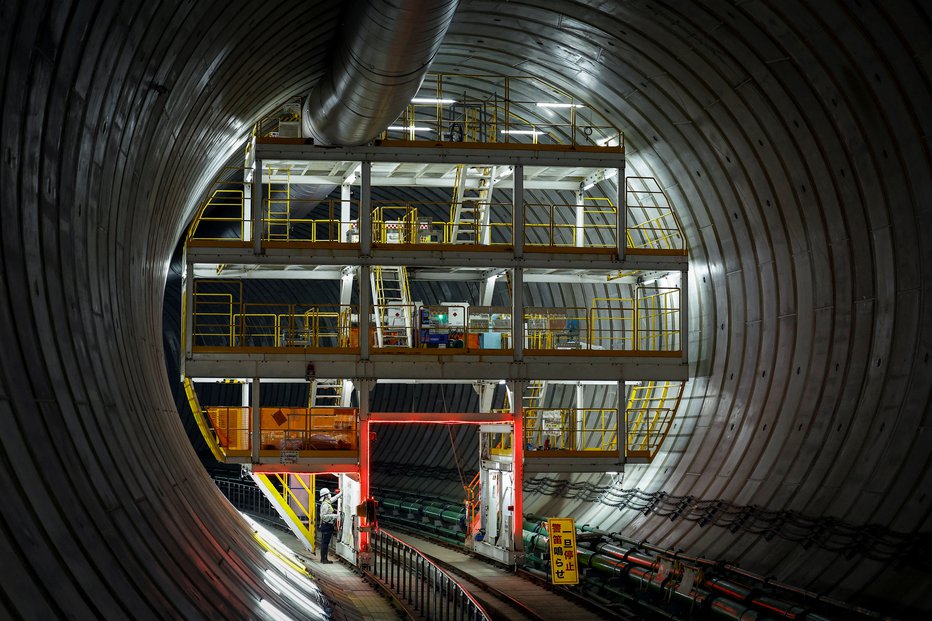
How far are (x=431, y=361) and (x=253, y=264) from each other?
412 centimetres

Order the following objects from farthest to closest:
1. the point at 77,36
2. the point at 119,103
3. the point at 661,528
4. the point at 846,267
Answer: the point at 661,528 → the point at 846,267 → the point at 119,103 → the point at 77,36

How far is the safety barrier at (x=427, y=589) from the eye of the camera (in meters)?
14.4

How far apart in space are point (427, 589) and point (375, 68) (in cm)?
797

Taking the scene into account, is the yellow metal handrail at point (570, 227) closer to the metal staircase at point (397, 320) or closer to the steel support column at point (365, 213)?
the metal staircase at point (397, 320)

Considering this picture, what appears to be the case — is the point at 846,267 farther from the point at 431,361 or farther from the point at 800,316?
the point at 431,361

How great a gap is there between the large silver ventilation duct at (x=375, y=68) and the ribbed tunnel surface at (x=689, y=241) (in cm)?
87

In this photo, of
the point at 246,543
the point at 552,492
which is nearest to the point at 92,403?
the point at 246,543

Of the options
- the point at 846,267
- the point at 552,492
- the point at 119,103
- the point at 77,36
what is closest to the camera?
the point at 77,36

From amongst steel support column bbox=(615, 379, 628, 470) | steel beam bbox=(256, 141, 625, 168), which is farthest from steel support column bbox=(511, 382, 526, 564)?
steel beam bbox=(256, 141, 625, 168)

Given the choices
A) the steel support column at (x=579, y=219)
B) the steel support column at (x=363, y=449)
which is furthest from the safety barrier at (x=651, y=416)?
the steel support column at (x=363, y=449)

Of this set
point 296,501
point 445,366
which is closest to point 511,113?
point 445,366

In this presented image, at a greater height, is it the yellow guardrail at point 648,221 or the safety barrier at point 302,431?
the yellow guardrail at point 648,221

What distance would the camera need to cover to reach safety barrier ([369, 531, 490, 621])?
1444 cm

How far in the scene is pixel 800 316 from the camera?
1848cm
